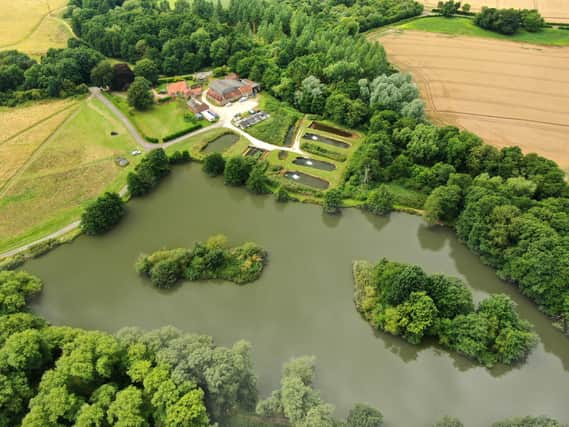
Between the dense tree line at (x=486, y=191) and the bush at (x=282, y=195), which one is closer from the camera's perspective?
the dense tree line at (x=486, y=191)

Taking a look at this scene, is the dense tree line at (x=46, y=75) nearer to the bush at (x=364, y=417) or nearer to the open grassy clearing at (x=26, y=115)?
the open grassy clearing at (x=26, y=115)

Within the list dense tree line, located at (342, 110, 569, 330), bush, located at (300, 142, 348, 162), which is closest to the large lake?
dense tree line, located at (342, 110, 569, 330)

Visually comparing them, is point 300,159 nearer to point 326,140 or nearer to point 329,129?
point 326,140

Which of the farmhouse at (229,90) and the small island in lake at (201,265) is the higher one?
the farmhouse at (229,90)

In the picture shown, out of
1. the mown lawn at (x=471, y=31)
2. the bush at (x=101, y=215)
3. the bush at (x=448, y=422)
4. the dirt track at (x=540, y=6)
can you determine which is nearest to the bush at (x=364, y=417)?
the bush at (x=448, y=422)

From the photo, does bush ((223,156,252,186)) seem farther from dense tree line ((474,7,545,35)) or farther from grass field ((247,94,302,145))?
dense tree line ((474,7,545,35))

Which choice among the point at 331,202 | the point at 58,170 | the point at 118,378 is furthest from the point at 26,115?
the point at 331,202

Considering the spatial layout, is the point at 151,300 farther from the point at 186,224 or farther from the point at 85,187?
the point at 85,187

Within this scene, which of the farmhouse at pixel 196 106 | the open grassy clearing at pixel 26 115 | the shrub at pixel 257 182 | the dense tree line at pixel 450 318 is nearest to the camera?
the dense tree line at pixel 450 318
